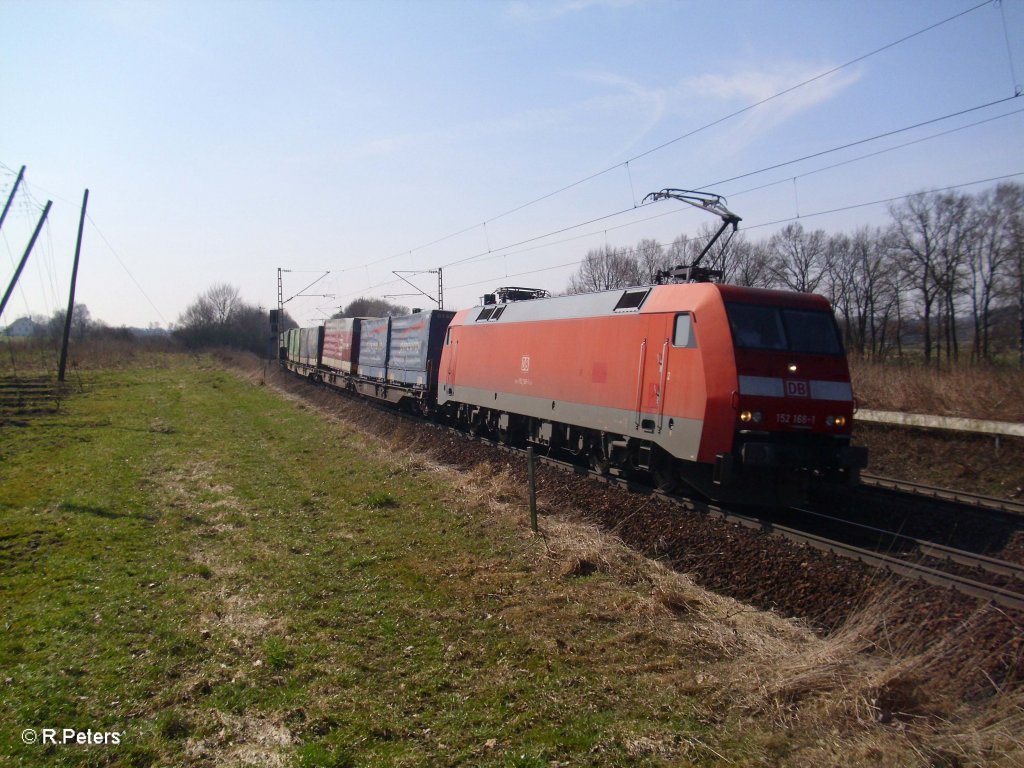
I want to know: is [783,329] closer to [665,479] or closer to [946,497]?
[665,479]

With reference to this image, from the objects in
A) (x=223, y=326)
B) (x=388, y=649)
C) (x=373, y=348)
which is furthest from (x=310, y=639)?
(x=223, y=326)

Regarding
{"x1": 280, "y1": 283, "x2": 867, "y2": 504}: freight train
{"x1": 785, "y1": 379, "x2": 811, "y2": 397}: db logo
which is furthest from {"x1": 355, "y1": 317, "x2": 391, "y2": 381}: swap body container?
{"x1": 785, "y1": 379, "x2": 811, "y2": 397}: db logo

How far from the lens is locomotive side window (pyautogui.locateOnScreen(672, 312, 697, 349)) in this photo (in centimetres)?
924

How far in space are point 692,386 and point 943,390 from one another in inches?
380

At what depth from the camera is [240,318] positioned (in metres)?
80.4

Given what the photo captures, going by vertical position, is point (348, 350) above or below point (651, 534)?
above

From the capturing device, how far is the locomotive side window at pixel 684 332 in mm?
9242

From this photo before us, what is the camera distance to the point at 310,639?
5.54 metres

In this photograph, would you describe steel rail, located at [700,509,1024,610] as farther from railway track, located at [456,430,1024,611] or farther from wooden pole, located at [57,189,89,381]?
wooden pole, located at [57,189,89,381]

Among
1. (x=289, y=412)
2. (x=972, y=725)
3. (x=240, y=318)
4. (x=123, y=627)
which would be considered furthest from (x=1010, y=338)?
(x=240, y=318)

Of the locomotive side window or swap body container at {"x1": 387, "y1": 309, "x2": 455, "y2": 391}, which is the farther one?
swap body container at {"x1": 387, "y1": 309, "x2": 455, "y2": 391}

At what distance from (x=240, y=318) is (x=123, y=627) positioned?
80.7 metres

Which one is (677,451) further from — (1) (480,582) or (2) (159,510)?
(2) (159,510)

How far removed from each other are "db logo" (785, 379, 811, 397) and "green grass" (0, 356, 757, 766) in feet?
12.9
